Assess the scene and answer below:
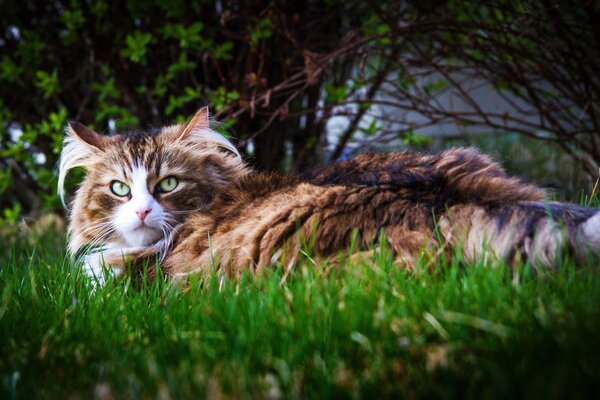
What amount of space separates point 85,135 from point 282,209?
1.18 m

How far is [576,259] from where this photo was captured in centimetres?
180

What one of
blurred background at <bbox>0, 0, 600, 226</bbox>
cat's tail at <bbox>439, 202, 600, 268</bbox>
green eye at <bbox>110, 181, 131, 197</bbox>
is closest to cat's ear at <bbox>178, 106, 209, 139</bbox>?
green eye at <bbox>110, 181, 131, 197</bbox>

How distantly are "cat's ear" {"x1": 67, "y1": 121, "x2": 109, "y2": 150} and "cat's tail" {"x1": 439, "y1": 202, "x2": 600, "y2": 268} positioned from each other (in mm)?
1671

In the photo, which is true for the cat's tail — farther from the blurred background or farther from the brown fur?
the blurred background

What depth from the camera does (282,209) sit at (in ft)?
7.28

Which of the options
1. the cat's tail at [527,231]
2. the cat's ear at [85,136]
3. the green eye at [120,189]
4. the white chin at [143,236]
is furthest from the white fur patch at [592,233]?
the cat's ear at [85,136]

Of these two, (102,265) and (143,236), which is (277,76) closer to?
(143,236)

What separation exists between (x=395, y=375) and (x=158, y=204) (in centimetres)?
157

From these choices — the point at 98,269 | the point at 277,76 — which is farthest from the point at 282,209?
the point at 277,76

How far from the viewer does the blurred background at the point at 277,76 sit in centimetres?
354

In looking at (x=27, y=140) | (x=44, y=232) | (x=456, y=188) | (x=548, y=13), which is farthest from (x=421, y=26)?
Result: (x=44, y=232)

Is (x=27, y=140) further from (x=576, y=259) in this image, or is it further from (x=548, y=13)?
(x=576, y=259)

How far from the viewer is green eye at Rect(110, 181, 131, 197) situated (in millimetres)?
2754

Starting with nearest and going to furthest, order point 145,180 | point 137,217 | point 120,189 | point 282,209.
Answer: point 282,209
point 137,217
point 145,180
point 120,189
